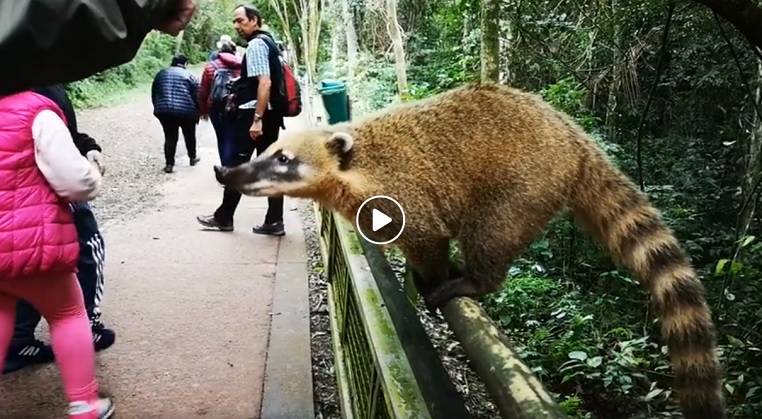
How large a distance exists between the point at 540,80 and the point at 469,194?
413 cm

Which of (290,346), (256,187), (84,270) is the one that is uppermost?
(256,187)

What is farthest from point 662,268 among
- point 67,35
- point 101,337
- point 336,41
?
point 336,41

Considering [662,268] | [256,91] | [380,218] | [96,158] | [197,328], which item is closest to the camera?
[662,268]

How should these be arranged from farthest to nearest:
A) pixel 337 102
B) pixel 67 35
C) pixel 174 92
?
pixel 174 92 < pixel 337 102 < pixel 67 35

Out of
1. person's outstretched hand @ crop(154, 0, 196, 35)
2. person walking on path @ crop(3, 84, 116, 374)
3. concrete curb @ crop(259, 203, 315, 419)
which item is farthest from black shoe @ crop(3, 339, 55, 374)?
person's outstretched hand @ crop(154, 0, 196, 35)

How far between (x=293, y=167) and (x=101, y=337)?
1.82m

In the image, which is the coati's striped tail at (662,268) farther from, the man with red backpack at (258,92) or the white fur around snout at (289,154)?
the man with red backpack at (258,92)

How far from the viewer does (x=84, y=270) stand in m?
3.32

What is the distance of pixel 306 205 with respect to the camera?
758 cm

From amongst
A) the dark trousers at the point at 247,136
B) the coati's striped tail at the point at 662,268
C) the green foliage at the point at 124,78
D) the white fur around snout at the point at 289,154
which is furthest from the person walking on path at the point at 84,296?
the green foliage at the point at 124,78

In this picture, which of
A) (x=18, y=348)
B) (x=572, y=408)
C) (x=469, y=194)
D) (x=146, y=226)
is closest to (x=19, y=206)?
(x=18, y=348)

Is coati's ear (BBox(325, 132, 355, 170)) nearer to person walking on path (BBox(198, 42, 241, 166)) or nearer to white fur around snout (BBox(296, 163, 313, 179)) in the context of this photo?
white fur around snout (BBox(296, 163, 313, 179))

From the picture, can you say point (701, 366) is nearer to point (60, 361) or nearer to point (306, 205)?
point (60, 361)

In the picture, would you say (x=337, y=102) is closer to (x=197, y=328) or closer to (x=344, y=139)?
(x=197, y=328)
